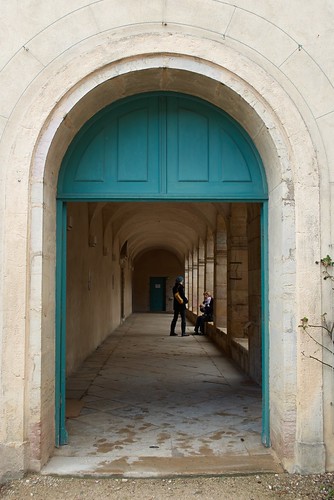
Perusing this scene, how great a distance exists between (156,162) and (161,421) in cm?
254

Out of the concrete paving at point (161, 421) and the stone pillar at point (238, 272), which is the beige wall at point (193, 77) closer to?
the concrete paving at point (161, 421)

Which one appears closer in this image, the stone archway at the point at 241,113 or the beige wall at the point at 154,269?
the stone archway at the point at 241,113

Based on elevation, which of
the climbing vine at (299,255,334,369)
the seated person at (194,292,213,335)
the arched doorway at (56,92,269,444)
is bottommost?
the seated person at (194,292,213,335)

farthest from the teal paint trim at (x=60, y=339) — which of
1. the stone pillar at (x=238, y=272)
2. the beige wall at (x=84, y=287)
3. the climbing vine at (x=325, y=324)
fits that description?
the stone pillar at (x=238, y=272)

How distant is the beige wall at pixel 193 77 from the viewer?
3.57 m

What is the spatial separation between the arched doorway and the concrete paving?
0.38m

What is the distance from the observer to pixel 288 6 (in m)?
3.79

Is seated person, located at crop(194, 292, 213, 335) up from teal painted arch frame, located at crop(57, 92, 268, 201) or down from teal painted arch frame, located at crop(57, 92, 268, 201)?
down

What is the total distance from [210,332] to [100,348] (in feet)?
10.8

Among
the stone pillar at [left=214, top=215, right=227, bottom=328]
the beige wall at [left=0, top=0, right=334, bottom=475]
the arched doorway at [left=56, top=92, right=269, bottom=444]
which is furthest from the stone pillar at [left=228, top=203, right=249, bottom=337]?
the beige wall at [left=0, top=0, right=334, bottom=475]

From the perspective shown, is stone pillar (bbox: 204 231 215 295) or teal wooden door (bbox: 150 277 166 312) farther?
teal wooden door (bbox: 150 277 166 312)

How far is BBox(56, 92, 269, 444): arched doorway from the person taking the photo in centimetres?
411

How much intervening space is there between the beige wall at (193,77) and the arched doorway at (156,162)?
12.2 inches

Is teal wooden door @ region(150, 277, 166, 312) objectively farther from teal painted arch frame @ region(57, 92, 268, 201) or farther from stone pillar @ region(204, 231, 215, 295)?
teal painted arch frame @ region(57, 92, 268, 201)
